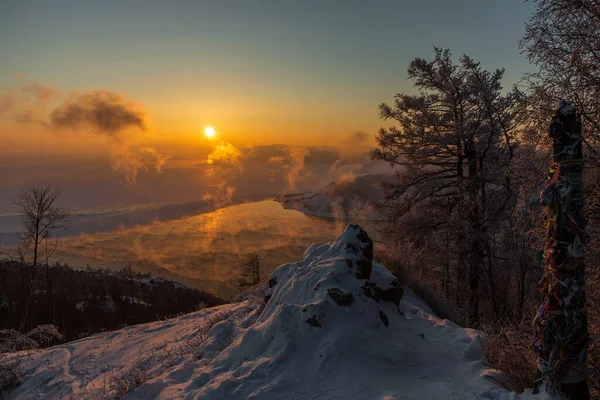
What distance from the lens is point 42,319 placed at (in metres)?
48.9

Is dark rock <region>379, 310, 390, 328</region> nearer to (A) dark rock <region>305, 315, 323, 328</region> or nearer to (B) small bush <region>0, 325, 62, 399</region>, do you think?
(A) dark rock <region>305, 315, 323, 328</region>

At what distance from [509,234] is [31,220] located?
2741cm

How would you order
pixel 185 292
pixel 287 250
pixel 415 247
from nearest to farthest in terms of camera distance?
pixel 415 247
pixel 287 250
pixel 185 292

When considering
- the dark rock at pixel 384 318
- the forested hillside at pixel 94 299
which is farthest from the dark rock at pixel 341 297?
the forested hillside at pixel 94 299

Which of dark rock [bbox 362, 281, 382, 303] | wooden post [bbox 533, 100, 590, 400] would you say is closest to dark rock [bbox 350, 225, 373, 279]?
dark rock [bbox 362, 281, 382, 303]

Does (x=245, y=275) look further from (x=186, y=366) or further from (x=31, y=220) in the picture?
(x=186, y=366)

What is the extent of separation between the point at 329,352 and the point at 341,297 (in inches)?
43.8

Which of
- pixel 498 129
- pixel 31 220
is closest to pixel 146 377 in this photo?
pixel 498 129

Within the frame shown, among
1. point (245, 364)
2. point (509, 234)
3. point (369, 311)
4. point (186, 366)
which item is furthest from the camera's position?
point (509, 234)

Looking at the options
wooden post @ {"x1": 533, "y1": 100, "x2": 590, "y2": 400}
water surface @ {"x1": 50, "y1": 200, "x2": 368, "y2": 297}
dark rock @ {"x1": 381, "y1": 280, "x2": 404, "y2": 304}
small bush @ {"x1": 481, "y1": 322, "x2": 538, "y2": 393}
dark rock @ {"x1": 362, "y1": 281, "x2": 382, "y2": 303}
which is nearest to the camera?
wooden post @ {"x1": 533, "y1": 100, "x2": 590, "y2": 400}

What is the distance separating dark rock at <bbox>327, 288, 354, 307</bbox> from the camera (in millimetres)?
6547

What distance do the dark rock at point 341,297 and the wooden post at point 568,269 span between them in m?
3.31

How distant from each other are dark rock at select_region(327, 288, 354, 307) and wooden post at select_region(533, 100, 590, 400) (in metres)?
3.31

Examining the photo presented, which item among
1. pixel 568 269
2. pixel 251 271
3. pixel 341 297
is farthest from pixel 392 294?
pixel 251 271
